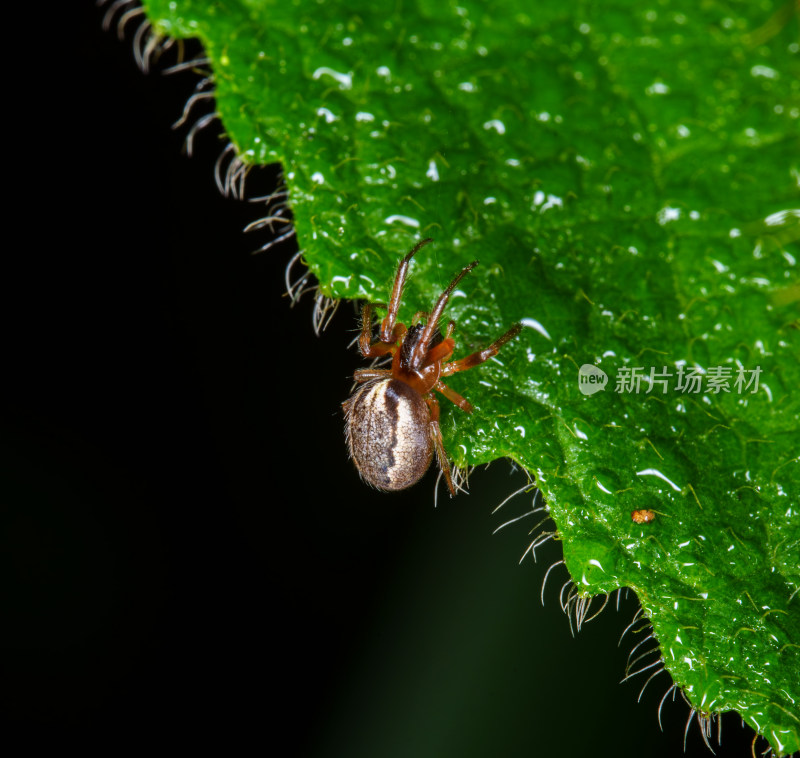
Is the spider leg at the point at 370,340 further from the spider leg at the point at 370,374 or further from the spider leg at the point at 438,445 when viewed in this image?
the spider leg at the point at 438,445

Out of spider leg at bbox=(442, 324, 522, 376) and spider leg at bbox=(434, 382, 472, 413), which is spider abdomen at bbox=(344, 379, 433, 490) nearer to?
spider leg at bbox=(434, 382, 472, 413)

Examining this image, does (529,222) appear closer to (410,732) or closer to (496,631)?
(496,631)

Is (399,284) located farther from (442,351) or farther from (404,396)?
(404,396)

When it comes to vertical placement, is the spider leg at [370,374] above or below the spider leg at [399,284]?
below

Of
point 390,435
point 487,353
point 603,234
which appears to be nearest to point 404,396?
point 390,435

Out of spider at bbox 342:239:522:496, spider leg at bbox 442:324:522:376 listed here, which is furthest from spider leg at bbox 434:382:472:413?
spider leg at bbox 442:324:522:376

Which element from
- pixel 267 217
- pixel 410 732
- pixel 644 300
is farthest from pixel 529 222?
pixel 410 732

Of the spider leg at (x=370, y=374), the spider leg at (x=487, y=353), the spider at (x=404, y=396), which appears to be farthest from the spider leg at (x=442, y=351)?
the spider leg at (x=370, y=374)
